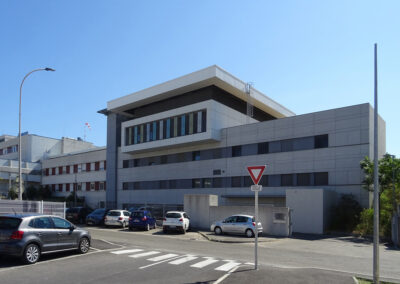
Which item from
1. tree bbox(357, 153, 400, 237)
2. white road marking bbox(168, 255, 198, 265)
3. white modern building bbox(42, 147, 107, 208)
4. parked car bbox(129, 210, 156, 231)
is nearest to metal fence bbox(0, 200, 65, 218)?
parked car bbox(129, 210, 156, 231)

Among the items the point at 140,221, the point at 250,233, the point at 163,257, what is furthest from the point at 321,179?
the point at 163,257

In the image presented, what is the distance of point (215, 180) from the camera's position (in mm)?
38406

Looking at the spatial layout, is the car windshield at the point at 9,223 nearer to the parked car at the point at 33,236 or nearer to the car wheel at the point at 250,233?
the parked car at the point at 33,236

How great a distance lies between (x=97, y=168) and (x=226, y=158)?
2573 centimetres

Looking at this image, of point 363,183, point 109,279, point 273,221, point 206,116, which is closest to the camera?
point 109,279

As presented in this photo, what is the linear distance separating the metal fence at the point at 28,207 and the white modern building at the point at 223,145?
55.2 ft

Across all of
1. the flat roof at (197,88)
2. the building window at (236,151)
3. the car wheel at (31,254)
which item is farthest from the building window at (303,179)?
the car wheel at (31,254)

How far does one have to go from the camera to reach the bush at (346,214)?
1049 inches

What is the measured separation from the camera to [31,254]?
36.8 feet

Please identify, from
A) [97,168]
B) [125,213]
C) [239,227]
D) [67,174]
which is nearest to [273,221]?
[239,227]

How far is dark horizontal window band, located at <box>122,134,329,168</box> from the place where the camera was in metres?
31.8

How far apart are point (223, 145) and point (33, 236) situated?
92.4 ft

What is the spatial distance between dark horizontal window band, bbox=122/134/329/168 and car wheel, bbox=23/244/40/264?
25.4m

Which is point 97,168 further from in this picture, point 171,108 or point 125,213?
point 125,213
